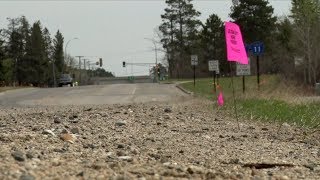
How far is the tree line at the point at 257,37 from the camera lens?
2340 inches

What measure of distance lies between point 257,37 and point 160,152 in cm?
7424

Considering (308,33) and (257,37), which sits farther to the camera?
(257,37)

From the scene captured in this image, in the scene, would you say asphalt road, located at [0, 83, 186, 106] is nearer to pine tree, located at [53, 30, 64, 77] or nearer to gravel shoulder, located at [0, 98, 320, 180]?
gravel shoulder, located at [0, 98, 320, 180]

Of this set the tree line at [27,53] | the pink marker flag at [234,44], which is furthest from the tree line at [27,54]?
the pink marker flag at [234,44]

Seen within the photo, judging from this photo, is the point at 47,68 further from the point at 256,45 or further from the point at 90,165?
the point at 90,165

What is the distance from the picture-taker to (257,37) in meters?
81.2

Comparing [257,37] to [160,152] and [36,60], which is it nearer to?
[36,60]

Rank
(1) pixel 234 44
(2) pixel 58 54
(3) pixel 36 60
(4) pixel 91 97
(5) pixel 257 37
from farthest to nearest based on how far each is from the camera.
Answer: (2) pixel 58 54
(3) pixel 36 60
(5) pixel 257 37
(4) pixel 91 97
(1) pixel 234 44

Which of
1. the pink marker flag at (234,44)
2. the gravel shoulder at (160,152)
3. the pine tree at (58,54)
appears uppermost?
the pine tree at (58,54)

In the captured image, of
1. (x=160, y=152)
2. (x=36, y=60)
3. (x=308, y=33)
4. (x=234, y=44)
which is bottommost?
(x=160, y=152)

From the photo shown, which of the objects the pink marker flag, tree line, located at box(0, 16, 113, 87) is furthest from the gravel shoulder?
tree line, located at box(0, 16, 113, 87)

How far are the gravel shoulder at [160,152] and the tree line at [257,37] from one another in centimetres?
3176

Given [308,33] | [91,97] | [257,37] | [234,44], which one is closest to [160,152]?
[234,44]

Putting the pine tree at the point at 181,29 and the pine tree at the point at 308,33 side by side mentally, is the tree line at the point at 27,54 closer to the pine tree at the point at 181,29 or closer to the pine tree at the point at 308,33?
the pine tree at the point at 181,29
